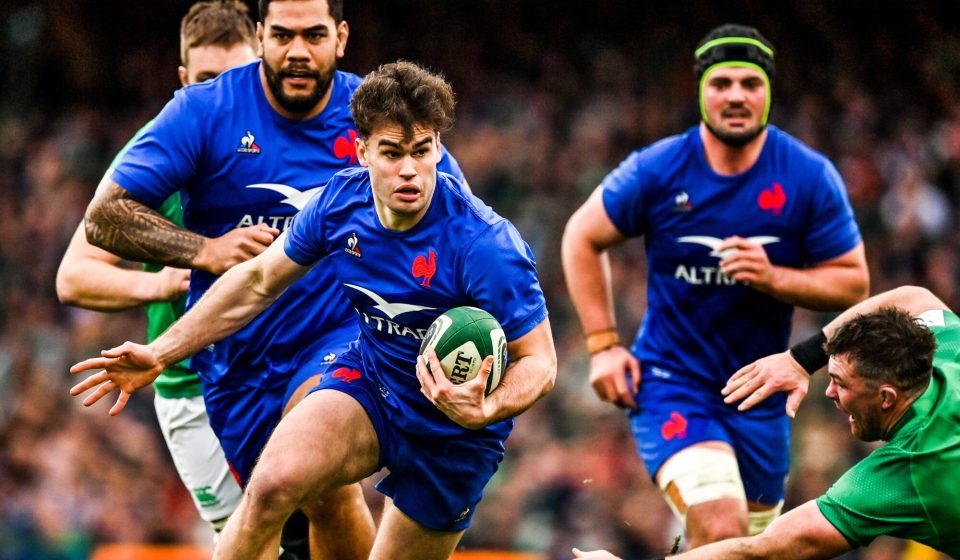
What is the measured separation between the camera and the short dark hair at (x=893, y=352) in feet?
16.6

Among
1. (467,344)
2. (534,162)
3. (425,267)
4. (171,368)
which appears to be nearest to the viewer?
(467,344)

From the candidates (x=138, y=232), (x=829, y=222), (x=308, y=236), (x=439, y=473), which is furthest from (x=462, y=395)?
(x=829, y=222)

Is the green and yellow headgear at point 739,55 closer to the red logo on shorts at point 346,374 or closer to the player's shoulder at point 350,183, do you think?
the player's shoulder at point 350,183

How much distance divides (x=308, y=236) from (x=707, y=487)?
8.06ft

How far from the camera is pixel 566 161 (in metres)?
14.6

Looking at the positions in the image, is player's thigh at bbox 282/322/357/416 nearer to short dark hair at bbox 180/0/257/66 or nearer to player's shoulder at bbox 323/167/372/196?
player's shoulder at bbox 323/167/372/196

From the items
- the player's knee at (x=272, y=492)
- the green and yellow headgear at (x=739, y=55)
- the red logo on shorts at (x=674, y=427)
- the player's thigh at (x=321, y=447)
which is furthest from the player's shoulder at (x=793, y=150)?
the player's knee at (x=272, y=492)

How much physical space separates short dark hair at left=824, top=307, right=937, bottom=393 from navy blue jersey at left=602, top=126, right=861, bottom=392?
6.61 feet

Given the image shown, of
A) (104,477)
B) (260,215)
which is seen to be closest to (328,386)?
(260,215)

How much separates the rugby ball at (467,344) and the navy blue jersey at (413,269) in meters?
0.16

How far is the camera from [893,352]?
5.07 metres

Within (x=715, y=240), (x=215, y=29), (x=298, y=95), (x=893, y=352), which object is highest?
(x=215, y=29)

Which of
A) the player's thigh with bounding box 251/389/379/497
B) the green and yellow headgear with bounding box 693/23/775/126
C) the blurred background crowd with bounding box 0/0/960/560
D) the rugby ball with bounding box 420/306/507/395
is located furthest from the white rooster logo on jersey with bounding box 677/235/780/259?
the blurred background crowd with bounding box 0/0/960/560

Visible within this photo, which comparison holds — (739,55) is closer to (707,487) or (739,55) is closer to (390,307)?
(707,487)
